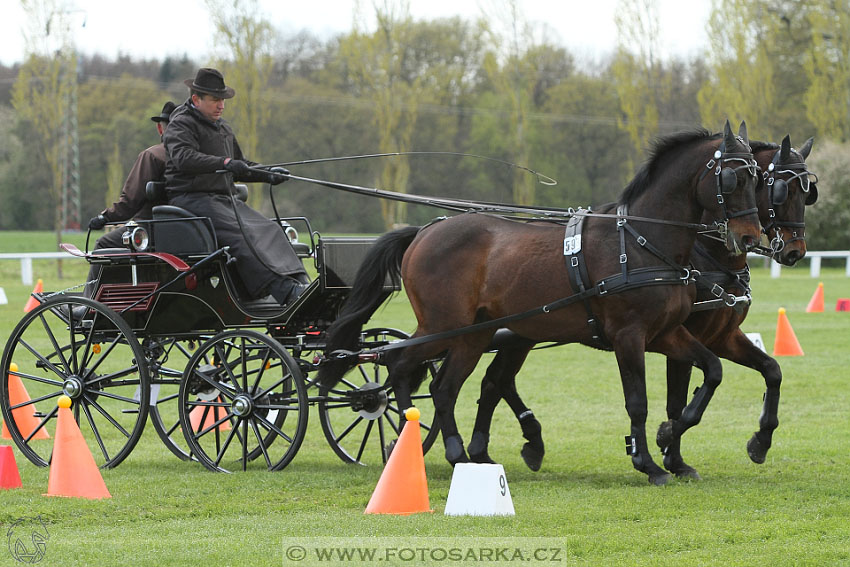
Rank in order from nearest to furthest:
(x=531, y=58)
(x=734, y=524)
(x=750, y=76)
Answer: (x=734, y=524)
(x=750, y=76)
(x=531, y=58)

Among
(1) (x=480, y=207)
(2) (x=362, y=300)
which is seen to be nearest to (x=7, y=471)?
(2) (x=362, y=300)

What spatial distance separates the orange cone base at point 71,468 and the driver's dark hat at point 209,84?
248 centimetres

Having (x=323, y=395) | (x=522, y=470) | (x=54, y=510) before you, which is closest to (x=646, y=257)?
(x=522, y=470)

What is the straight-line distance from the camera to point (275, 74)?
45781mm

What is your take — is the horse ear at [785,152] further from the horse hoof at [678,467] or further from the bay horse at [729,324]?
the horse hoof at [678,467]

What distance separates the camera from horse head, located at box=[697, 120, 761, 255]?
6.27 meters

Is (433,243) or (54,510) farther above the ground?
(433,243)

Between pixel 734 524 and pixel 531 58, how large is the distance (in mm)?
34671

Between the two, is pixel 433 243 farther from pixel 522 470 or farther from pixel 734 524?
pixel 734 524

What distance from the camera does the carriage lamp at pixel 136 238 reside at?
24.5 ft

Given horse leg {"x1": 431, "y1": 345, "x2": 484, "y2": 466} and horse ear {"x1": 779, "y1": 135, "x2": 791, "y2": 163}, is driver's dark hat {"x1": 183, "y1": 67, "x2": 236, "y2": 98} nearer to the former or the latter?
horse leg {"x1": 431, "y1": 345, "x2": 484, "y2": 466}

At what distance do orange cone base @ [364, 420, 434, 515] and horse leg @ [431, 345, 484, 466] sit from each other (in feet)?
4.82

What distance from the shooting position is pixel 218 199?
7.53 metres

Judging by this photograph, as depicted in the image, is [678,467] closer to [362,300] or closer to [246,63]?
[362,300]
